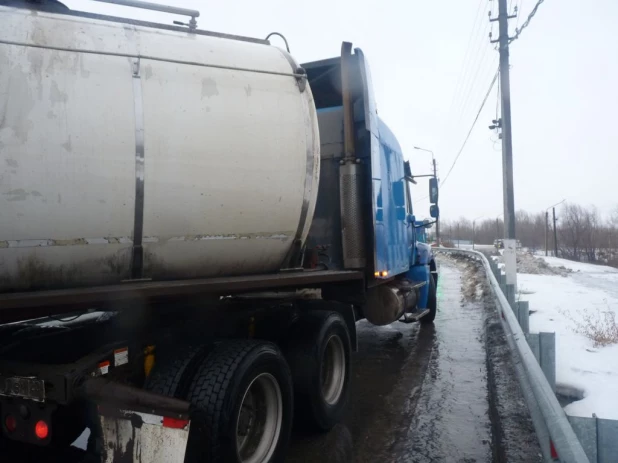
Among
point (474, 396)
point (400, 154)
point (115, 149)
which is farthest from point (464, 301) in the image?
point (115, 149)

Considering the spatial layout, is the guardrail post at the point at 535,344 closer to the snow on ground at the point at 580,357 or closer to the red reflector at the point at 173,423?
the snow on ground at the point at 580,357

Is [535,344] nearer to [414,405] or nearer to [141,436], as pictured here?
[414,405]

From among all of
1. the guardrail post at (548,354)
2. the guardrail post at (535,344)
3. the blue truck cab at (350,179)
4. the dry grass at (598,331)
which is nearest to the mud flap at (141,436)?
the blue truck cab at (350,179)

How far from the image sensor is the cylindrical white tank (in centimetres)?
250

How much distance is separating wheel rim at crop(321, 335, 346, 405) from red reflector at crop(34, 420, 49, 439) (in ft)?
8.36

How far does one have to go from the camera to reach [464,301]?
1270 cm

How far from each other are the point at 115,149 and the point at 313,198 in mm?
1675

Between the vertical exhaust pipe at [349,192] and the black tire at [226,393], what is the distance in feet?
5.54

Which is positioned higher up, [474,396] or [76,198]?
[76,198]

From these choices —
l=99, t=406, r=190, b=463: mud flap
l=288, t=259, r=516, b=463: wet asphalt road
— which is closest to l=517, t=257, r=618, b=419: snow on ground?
l=288, t=259, r=516, b=463: wet asphalt road

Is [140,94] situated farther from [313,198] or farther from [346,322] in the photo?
[346,322]

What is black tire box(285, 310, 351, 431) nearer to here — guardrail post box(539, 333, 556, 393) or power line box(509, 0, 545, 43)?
guardrail post box(539, 333, 556, 393)

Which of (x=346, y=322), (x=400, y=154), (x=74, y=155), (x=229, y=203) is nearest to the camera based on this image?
(x=74, y=155)

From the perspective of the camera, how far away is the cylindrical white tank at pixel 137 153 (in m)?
Result: 2.50
